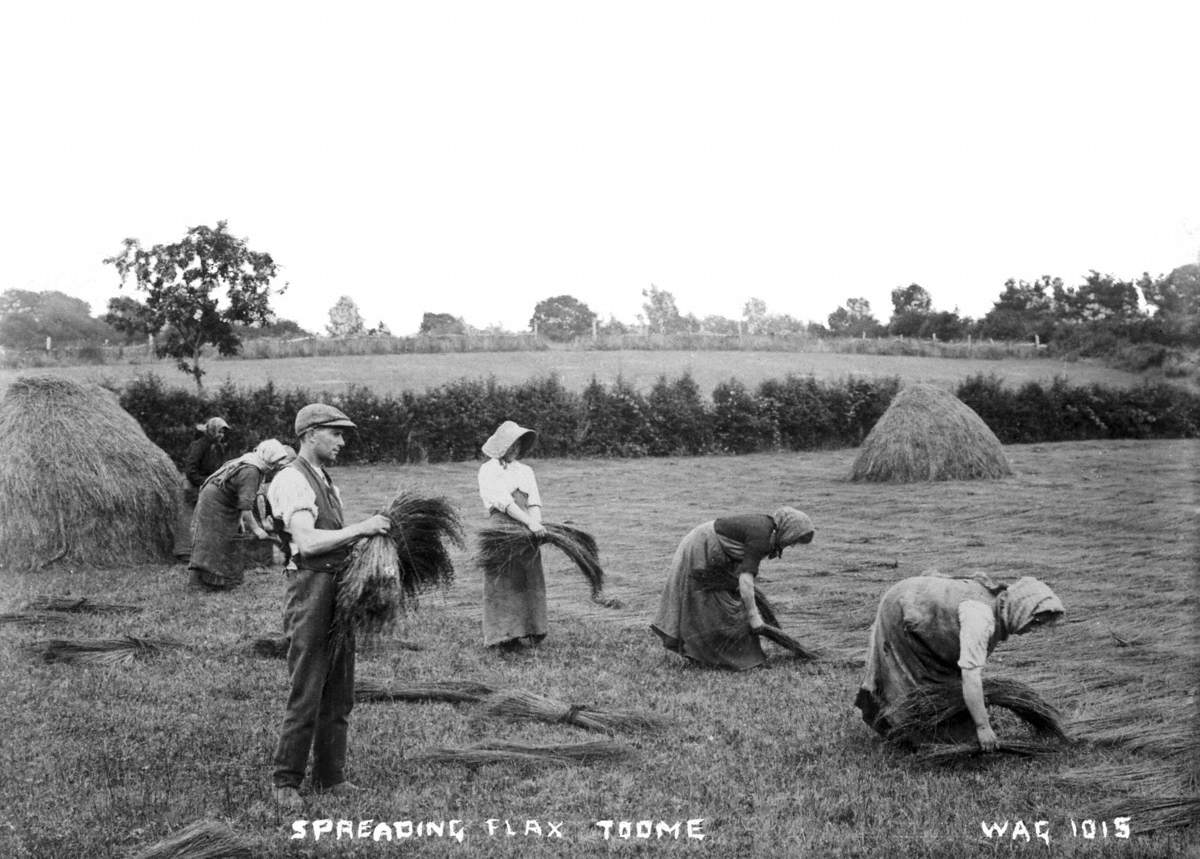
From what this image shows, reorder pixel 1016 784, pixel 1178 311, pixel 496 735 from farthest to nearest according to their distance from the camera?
pixel 1178 311 → pixel 496 735 → pixel 1016 784

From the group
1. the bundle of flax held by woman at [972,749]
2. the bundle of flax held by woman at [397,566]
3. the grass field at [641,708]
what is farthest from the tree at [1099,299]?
the bundle of flax held by woman at [397,566]

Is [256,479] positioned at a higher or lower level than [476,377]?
lower

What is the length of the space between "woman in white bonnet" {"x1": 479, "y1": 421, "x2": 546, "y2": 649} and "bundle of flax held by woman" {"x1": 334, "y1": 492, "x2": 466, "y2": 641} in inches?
101

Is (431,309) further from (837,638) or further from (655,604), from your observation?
→ (837,638)

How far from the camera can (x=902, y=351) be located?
952 inches

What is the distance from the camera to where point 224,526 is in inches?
456

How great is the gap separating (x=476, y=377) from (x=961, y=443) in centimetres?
795

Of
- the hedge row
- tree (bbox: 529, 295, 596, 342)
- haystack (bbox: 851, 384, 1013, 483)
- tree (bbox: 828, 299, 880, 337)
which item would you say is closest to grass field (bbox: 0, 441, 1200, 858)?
the hedge row

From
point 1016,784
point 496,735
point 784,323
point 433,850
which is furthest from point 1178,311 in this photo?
point 784,323

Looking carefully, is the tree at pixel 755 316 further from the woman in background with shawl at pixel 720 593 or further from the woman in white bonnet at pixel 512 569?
the woman in background with shawl at pixel 720 593

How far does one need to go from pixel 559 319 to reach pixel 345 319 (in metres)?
3.52

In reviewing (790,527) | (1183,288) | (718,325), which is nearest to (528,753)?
(790,527)

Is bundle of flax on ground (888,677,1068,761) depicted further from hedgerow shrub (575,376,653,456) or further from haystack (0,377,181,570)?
hedgerow shrub (575,376,653,456)

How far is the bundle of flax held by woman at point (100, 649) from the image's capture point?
8047 millimetres
